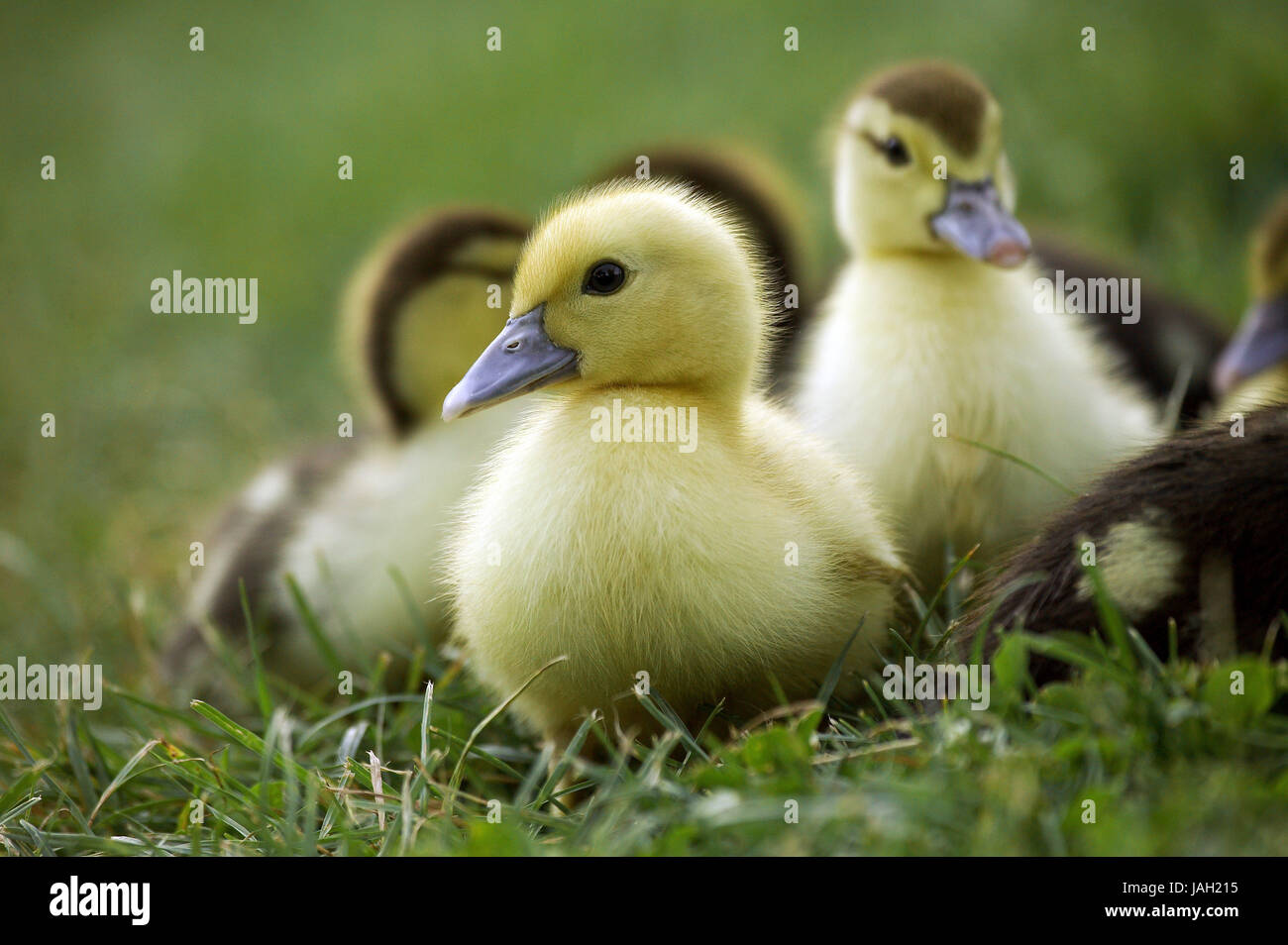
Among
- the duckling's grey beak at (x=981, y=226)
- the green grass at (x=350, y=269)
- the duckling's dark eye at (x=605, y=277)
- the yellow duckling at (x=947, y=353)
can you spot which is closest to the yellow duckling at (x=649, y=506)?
the duckling's dark eye at (x=605, y=277)

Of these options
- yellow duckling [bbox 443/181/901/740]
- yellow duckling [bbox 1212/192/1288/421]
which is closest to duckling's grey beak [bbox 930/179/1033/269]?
yellow duckling [bbox 443/181/901/740]

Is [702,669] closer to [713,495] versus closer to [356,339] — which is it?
[713,495]

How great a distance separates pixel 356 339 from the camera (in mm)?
3178

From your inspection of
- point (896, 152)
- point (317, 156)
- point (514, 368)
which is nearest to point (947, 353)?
point (896, 152)

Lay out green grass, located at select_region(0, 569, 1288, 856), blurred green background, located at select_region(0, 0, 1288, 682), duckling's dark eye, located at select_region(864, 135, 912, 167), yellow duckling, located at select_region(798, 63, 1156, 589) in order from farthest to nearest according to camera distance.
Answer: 1. blurred green background, located at select_region(0, 0, 1288, 682)
2. duckling's dark eye, located at select_region(864, 135, 912, 167)
3. yellow duckling, located at select_region(798, 63, 1156, 589)
4. green grass, located at select_region(0, 569, 1288, 856)

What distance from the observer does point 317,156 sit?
6953 millimetres

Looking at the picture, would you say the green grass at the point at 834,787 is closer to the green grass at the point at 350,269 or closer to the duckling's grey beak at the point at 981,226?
the green grass at the point at 350,269

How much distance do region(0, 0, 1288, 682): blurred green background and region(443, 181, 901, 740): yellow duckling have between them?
1295 mm

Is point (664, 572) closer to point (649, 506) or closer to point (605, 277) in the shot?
point (649, 506)

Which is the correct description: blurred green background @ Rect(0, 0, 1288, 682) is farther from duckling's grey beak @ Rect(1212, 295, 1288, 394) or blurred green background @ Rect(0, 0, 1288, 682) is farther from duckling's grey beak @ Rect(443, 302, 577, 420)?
duckling's grey beak @ Rect(443, 302, 577, 420)

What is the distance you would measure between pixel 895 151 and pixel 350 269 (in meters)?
3.64

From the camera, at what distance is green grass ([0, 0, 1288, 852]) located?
153cm

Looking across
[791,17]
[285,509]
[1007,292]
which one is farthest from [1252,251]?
[791,17]
